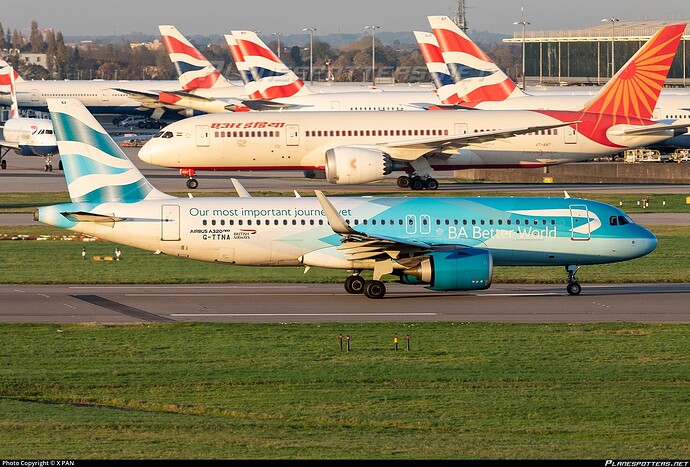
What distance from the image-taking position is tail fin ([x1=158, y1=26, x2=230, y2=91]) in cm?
12388

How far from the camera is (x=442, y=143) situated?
6931 centimetres

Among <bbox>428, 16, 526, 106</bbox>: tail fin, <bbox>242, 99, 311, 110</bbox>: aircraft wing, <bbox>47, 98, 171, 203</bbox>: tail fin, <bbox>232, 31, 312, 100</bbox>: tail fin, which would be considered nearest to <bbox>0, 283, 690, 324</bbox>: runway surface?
<bbox>47, 98, 171, 203</bbox>: tail fin

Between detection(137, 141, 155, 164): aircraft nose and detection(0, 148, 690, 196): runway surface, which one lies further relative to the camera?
detection(0, 148, 690, 196): runway surface

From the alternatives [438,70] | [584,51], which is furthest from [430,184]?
[584,51]

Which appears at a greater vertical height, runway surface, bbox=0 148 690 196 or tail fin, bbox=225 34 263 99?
tail fin, bbox=225 34 263 99

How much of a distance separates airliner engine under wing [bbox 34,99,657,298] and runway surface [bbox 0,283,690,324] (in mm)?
1215

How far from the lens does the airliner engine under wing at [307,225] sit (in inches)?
1513

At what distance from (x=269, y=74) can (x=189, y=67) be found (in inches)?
1327

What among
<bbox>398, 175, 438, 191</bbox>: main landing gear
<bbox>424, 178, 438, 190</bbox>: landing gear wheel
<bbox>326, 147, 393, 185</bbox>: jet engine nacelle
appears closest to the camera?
<bbox>326, 147, 393, 185</bbox>: jet engine nacelle

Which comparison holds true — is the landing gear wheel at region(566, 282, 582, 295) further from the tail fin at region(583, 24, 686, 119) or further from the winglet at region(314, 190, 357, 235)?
the tail fin at region(583, 24, 686, 119)

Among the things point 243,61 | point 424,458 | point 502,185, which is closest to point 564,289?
point 424,458

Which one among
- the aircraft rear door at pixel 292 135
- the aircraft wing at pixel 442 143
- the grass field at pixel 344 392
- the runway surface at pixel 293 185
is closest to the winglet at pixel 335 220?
the grass field at pixel 344 392

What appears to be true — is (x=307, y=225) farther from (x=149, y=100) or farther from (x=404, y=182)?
(x=149, y=100)

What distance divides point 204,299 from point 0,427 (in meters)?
16.8
